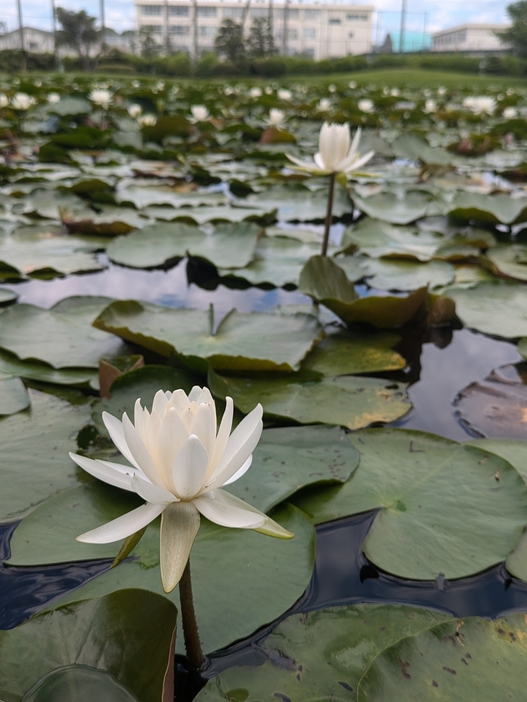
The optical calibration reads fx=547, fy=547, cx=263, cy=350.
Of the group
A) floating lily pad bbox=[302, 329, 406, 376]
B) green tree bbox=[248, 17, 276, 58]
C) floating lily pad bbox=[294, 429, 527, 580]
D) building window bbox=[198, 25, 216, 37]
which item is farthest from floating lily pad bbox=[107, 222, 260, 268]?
building window bbox=[198, 25, 216, 37]

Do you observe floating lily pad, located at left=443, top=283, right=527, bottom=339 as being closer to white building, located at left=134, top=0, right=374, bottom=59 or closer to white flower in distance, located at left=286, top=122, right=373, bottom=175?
white flower in distance, located at left=286, top=122, right=373, bottom=175

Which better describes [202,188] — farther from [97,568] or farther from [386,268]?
[97,568]

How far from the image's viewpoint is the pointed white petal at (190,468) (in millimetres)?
429

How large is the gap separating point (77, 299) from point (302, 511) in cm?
82

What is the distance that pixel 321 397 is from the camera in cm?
97

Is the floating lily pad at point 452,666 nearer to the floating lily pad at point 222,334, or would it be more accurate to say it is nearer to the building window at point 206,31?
the floating lily pad at point 222,334

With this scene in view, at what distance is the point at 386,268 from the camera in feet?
5.29

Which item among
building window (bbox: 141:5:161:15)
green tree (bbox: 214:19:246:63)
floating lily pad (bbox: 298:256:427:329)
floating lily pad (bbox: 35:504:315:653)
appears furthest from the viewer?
building window (bbox: 141:5:161:15)

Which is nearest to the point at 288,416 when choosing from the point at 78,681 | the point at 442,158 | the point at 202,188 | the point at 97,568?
the point at 97,568

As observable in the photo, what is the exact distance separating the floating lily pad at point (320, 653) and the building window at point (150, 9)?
53265 mm

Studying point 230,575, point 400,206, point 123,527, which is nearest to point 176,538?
point 123,527

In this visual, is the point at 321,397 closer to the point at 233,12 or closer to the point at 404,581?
the point at 404,581

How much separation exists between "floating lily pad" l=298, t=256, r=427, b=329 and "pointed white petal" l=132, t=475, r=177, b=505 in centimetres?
77

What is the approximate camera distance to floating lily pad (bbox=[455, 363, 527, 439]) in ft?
3.02
